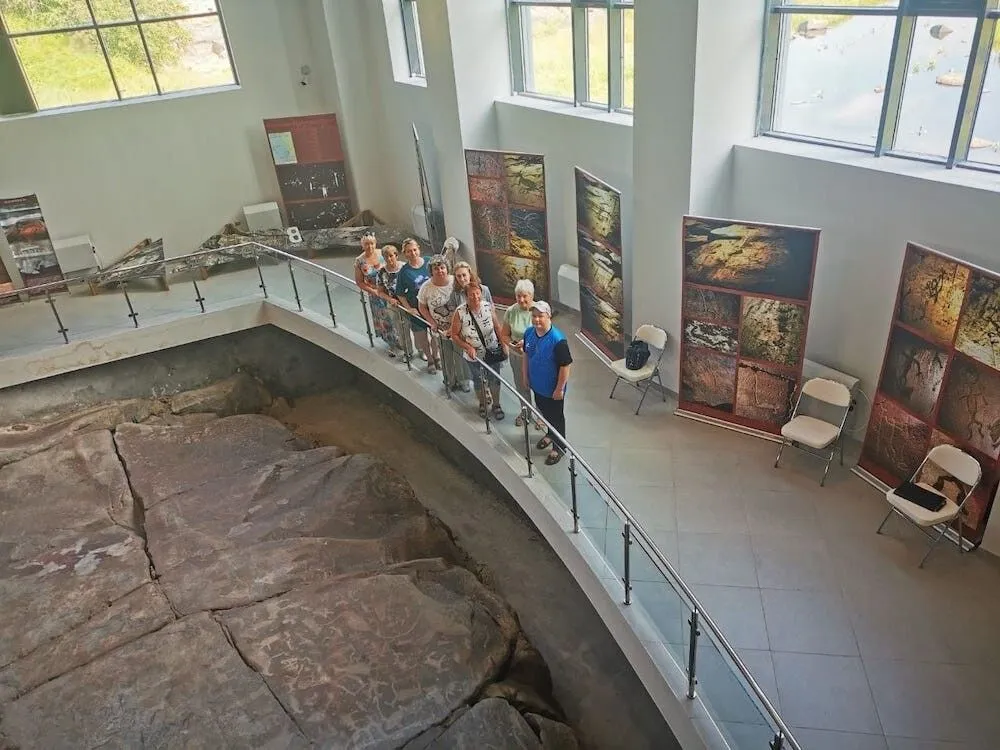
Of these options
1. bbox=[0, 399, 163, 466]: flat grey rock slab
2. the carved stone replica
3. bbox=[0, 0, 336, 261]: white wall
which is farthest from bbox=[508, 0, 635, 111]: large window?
bbox=[0, 399, 163, 466]: flat grey rock slab

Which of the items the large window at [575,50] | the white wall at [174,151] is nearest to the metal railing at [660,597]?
the large window at [575,50]

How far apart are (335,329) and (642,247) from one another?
→ 4335 mm

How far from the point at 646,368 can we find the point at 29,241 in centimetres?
1005

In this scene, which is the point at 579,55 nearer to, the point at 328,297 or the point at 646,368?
the point at 646,368

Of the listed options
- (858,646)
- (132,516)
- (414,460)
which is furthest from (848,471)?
(132,516)

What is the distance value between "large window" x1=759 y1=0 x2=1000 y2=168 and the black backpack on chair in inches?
98.5

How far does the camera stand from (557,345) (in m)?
6.00

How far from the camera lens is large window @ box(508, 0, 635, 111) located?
8.09m

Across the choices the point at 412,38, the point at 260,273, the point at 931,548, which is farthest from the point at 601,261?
the point at 412,38

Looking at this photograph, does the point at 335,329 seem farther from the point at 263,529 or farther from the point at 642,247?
the point at 642,247

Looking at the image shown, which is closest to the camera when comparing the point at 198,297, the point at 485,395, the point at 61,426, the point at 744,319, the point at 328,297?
the point at 744,319

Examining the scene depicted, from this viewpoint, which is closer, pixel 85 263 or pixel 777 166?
pixel 777 166

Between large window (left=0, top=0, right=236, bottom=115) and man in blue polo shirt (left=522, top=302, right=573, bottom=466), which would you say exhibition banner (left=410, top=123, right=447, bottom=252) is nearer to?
large window (left=0, top=0, right=236, bottom=115)

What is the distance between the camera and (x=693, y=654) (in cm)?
462
